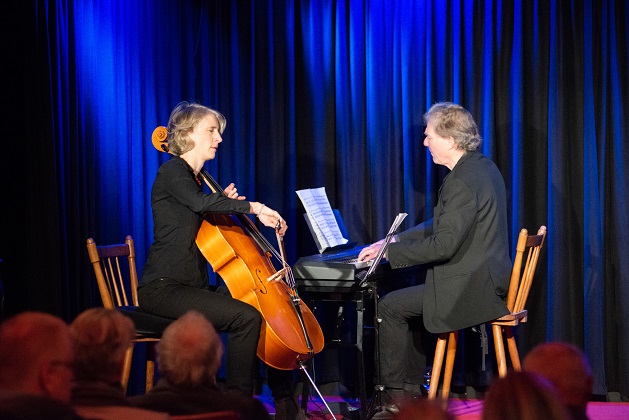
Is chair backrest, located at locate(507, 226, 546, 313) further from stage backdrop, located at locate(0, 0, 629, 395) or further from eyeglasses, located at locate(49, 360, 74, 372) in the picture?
eyeglasses, located at locate(49, 360, 74, 372)

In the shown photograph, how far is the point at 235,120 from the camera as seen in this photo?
212 inches

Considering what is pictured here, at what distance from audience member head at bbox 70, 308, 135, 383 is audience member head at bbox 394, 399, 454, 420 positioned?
0.91 metres

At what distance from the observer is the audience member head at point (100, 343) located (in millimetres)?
2012

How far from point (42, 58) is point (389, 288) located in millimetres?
2581

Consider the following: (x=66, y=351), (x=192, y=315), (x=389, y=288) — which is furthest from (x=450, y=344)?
(x=66, y=351)

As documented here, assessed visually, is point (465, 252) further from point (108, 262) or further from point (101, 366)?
point (101, 366)

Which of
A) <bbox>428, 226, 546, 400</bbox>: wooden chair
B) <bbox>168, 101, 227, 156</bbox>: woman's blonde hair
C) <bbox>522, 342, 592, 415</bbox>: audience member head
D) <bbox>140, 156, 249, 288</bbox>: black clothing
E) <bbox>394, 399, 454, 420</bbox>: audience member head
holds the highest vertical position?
<bbox>168, 101, 227, 156</bbox>: woman's blonde hair

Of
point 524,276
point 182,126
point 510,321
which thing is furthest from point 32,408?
point 524,276

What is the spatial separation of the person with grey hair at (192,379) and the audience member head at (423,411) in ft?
1.70

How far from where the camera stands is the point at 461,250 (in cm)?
411

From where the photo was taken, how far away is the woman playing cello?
3.69m

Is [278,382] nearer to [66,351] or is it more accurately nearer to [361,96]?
[361,96]

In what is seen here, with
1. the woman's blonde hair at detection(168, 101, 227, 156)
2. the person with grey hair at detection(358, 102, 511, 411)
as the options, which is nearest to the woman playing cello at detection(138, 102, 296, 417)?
the woman's blonde hair at detection(168, 101, 227, 156)

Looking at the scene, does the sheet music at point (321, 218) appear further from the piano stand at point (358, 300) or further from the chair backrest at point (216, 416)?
the chair backrest at point (216, 416)
